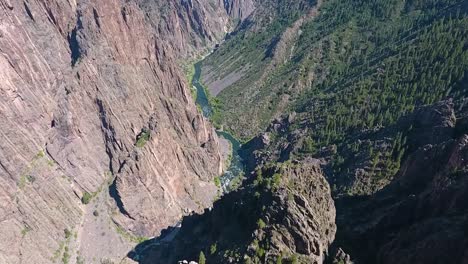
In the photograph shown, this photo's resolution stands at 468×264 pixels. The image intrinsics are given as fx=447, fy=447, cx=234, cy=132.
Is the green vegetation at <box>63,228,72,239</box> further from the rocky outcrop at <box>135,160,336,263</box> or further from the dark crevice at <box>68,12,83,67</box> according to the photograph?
the dark crevice at <box>68,12,83,67</box>

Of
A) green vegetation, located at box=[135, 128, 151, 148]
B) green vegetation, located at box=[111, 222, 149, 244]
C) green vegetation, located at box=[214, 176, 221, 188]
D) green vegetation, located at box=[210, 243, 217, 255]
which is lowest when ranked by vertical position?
green vegetation, located at box=[214, 176, 221, 188]

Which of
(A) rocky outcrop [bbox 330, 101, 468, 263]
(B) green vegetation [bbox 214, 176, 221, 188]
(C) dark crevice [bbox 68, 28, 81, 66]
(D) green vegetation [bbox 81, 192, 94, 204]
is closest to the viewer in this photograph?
(A) rocky outcrop [bbox 330, 101, 468, 263]

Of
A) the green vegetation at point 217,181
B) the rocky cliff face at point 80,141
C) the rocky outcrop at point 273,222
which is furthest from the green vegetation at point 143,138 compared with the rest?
the rocky outcrop at point 273,222

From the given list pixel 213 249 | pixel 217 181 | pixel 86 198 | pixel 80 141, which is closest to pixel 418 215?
pixel 213 249

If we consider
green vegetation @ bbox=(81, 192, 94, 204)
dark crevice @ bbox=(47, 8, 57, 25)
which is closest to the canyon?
dark crevice @ bbox=(47, 8, 57, 25)

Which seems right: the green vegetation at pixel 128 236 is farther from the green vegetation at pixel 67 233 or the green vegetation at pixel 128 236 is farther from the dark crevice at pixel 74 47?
the dark crevice at pixel 74 47

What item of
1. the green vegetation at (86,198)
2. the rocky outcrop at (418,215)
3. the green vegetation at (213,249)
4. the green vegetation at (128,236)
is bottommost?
the rocky outcrop at (418,215)

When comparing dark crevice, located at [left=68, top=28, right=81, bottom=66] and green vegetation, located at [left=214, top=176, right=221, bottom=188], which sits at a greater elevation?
dark crevice, located at [left=68, top=28, right=81, bottom=66]
